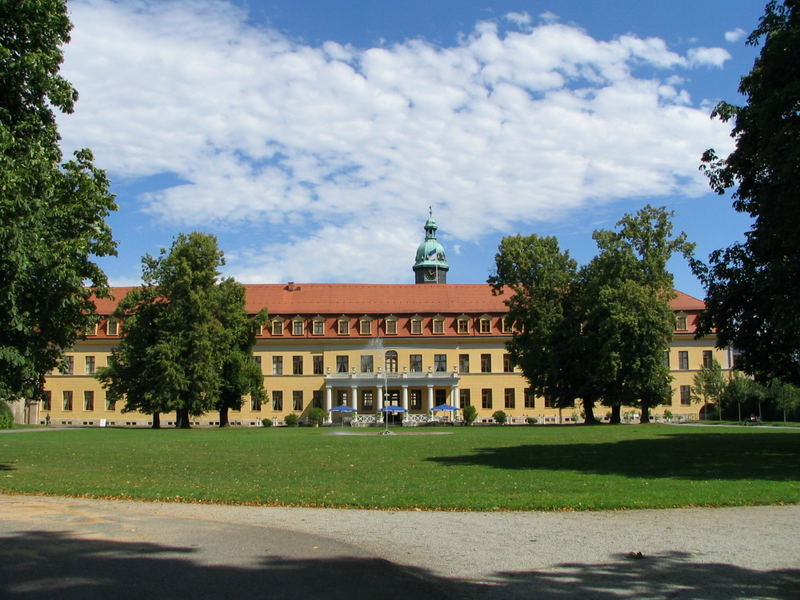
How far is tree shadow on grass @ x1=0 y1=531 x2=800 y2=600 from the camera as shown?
23.6 feet

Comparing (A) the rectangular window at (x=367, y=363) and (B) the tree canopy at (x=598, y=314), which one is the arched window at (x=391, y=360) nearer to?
(A) the rectangular window at (x=367, y=363)

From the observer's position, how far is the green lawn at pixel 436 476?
14.1 m

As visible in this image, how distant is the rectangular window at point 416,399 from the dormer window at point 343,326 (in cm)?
974

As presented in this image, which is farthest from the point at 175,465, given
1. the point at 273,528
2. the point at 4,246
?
the point at 273,528

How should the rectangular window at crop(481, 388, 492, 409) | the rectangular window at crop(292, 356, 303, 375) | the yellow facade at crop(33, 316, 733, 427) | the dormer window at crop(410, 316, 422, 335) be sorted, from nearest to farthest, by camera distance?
the yellow facade at crop(33, 316, 733, 427) → the rectangular window at crop(481, 388, 492, 409) → the rectangular window at crop(292, 356, 303, 375) → the dormer window at crop(410, 316, 422, 335)

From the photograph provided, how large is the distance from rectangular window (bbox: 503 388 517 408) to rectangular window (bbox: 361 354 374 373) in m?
14.7

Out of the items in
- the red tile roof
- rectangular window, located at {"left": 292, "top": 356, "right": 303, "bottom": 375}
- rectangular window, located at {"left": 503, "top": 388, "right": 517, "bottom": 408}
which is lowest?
rectangular window, located at {"left": 503, "top": 388, "right": 517, "bottom": 408}

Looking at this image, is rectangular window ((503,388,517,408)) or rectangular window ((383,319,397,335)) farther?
rectangular window ((383,319,397,335))

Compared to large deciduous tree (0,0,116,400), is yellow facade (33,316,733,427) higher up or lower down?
lower down

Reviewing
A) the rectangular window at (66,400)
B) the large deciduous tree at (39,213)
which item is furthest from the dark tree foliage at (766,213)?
the rectangular window at (66,400)

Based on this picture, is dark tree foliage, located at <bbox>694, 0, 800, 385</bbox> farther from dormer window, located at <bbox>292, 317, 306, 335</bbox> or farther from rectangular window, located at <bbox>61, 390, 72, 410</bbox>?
rectangular window, located at <bbox>61, 390, 72, 410</bbox>

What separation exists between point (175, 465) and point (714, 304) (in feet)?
56.4

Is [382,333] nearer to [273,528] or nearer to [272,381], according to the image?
[272,381]

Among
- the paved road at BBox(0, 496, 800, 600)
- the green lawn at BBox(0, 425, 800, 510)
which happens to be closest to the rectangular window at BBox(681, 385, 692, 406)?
the green lawn at BBox(0, 425, 800, 510)
